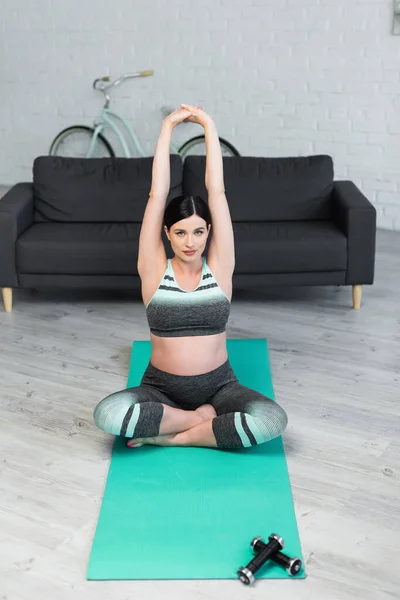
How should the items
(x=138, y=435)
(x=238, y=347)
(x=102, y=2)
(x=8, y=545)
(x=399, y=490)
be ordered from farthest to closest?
(x=102, y=2) < (x=238, y=347) < (x=138, y=435) < (x=399, y=490) < (x=8, y=545)

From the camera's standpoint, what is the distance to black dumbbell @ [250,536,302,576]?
221cm

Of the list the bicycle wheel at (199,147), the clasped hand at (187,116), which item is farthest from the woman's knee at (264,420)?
the bicycle wheel at (199,147)

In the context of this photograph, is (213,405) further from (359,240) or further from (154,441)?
(359,240)

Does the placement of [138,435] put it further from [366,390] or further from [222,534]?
[366,390]

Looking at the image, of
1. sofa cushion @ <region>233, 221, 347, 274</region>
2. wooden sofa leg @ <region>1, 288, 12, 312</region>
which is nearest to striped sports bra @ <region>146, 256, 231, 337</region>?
sofa cushion @ <region>233, 221, 347, 274</region>

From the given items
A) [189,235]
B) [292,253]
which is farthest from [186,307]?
[292,253]

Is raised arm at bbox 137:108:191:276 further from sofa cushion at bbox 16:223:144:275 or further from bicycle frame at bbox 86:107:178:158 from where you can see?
bicycle frame at bbox 86:107:178:158

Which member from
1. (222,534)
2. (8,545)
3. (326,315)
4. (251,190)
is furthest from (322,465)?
(251,190)

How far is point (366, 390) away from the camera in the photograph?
11.0ft

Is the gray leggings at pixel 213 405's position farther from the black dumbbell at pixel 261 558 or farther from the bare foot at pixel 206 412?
the black dumbbell at pixel 261 558

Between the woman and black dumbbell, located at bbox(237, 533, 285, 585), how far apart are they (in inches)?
20.7

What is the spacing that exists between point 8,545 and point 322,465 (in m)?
1.04

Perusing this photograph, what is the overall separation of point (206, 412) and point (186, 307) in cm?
37

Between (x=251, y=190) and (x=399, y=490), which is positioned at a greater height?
(x=251, y=190)
